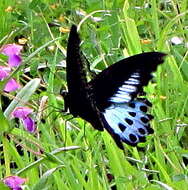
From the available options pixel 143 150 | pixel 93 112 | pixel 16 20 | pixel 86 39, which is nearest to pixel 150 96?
pixel 143 150

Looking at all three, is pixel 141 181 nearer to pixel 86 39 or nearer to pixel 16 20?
pixel 86 39

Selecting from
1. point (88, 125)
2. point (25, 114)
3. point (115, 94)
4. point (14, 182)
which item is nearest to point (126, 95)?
point (115, 94)

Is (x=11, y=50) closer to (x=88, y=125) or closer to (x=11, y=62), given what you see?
(x=11, y=62)

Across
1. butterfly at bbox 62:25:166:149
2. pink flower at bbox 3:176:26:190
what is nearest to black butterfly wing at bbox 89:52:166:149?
butterfly at bbox 62:25:166:149

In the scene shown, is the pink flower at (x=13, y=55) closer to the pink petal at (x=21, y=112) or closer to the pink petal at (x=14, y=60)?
the pink petal at (x=14, y=60)

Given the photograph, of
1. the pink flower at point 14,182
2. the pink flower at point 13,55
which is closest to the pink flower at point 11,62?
the pink flower at point 13,55

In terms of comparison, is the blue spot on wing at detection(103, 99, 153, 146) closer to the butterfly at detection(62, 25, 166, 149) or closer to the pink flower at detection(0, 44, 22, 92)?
the butterfly at detection(62, 25, 166, 149)
